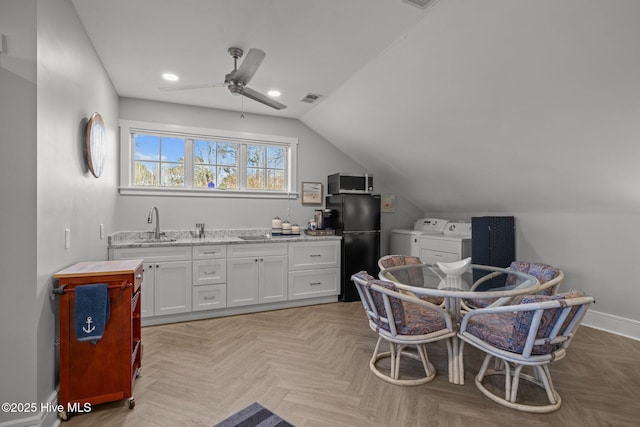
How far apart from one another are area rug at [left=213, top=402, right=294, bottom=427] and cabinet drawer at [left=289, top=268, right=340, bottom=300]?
2077 millimetres

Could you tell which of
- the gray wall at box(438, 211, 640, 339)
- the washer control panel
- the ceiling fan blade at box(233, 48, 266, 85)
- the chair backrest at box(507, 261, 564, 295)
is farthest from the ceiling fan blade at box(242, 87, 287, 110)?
the gray wall at box(438, 211, 640, 339)

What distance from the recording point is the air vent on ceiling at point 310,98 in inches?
149

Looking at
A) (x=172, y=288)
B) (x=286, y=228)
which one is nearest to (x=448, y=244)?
(x=286, y=228)

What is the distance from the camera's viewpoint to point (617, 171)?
2.65 meters

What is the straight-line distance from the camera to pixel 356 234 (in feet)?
14.4

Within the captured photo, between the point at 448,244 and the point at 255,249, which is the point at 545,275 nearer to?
the point at 448,244

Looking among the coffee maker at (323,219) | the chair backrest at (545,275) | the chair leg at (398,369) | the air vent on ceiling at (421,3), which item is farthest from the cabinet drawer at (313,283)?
the air vent on ceiling at (421,3)

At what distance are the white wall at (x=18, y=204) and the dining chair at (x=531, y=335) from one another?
8.60 ft

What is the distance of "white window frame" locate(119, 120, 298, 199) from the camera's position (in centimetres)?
382

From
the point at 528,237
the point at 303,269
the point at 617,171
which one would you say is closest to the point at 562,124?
the point at 617,171

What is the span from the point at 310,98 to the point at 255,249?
1996mm

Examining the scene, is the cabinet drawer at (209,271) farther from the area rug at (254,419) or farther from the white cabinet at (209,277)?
the area rug at (254,419)

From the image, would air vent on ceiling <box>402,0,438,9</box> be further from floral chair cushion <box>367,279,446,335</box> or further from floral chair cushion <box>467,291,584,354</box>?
floral chair cushion <box>467,291,584,354</box>

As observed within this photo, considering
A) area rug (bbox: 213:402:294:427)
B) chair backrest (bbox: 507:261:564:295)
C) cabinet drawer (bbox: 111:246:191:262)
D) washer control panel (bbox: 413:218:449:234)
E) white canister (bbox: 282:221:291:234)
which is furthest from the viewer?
washer control panel (bbox: 413:218:449:234)
